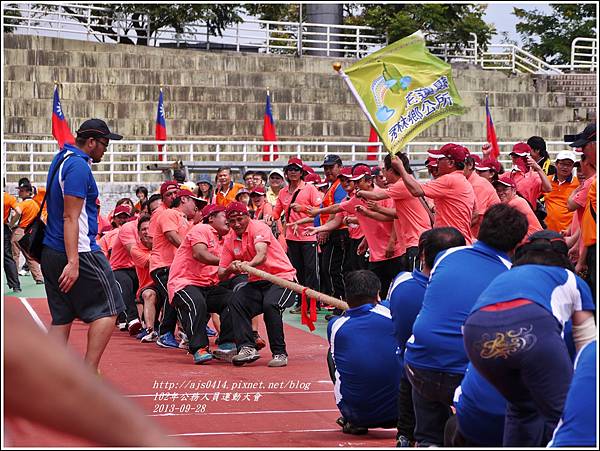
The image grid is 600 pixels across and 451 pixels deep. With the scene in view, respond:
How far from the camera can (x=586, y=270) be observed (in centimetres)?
846

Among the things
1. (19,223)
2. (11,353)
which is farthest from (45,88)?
(11,353)

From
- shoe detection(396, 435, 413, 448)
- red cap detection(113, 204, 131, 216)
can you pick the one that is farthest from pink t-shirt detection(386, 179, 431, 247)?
red cap detection(113, 204, 131, 216)

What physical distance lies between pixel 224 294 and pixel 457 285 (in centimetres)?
563

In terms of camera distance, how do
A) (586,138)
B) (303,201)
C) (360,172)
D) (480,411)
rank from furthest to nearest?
(303,201) → (360,172) → (586,138) → (480,411)

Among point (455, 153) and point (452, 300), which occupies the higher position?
point (455, 153)

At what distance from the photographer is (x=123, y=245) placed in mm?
13312

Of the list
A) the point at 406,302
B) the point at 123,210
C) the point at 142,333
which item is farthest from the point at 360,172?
the point at 406,302

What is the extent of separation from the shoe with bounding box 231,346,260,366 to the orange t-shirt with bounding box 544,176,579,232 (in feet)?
11.8

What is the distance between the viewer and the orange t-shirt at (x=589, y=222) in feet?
27.4

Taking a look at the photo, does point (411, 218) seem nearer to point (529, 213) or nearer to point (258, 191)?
point (529, 213)

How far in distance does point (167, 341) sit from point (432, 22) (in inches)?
1107

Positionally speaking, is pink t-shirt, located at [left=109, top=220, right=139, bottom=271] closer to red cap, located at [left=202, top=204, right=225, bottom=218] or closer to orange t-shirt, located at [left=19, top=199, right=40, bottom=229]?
red cap, located at [left=202, top=204, right=225, bottom=218]

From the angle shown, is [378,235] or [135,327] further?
[135,327]

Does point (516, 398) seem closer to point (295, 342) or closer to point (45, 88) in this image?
point (295, 342)
